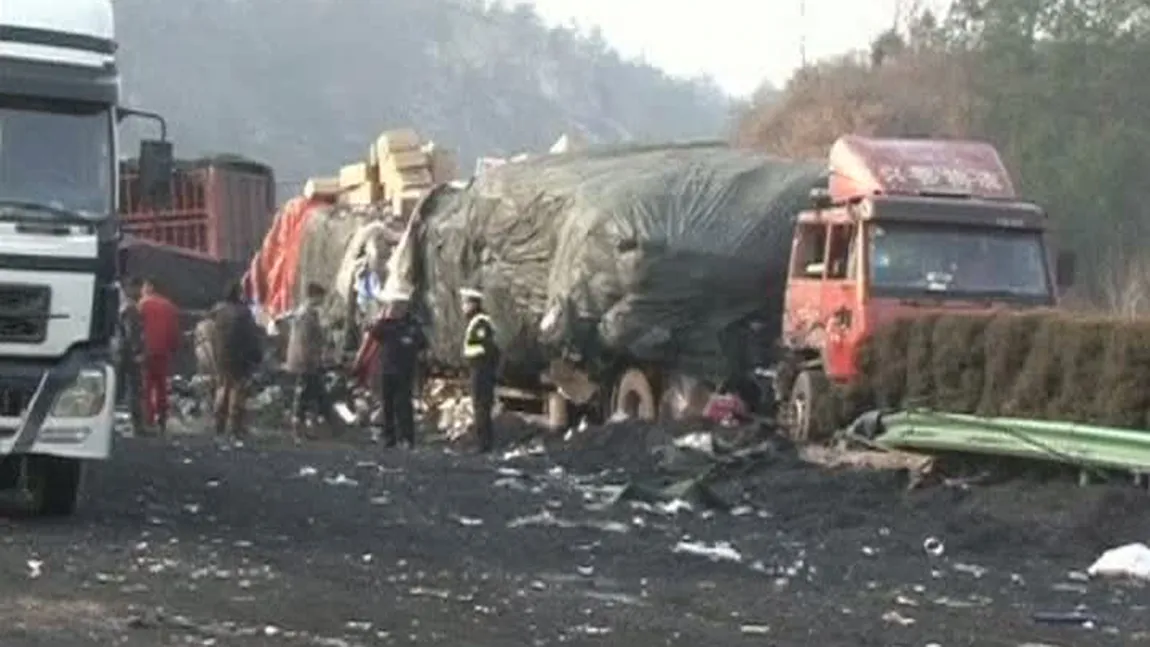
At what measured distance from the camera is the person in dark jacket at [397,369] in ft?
86.2

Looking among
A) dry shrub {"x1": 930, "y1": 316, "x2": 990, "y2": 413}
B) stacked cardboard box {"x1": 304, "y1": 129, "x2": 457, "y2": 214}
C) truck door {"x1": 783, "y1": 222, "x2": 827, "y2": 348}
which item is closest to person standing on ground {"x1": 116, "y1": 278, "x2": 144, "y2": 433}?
truck door {"x1": 783, "y1": 222, "x2": 827, "y2": 348}

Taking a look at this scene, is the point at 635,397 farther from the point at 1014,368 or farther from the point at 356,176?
the point at 356,176

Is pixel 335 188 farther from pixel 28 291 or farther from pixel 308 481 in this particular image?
pixel 28 291

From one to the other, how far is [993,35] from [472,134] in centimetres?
6748

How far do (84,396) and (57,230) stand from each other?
38.1 inches

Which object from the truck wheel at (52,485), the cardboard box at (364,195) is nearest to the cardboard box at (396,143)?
the cardboard box at (364,195)

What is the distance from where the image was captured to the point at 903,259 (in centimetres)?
2362

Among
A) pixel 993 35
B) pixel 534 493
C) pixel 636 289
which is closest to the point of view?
pixel 534 493

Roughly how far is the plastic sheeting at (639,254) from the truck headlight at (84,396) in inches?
440

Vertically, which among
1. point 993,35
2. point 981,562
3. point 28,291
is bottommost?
point 981,562

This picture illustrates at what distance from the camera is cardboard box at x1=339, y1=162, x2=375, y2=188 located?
1427 inches

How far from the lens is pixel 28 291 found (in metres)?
15.1

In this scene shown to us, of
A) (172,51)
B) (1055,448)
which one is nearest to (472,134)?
(172,51)

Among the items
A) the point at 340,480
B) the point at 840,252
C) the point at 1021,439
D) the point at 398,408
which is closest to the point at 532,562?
the point at 1021,439
